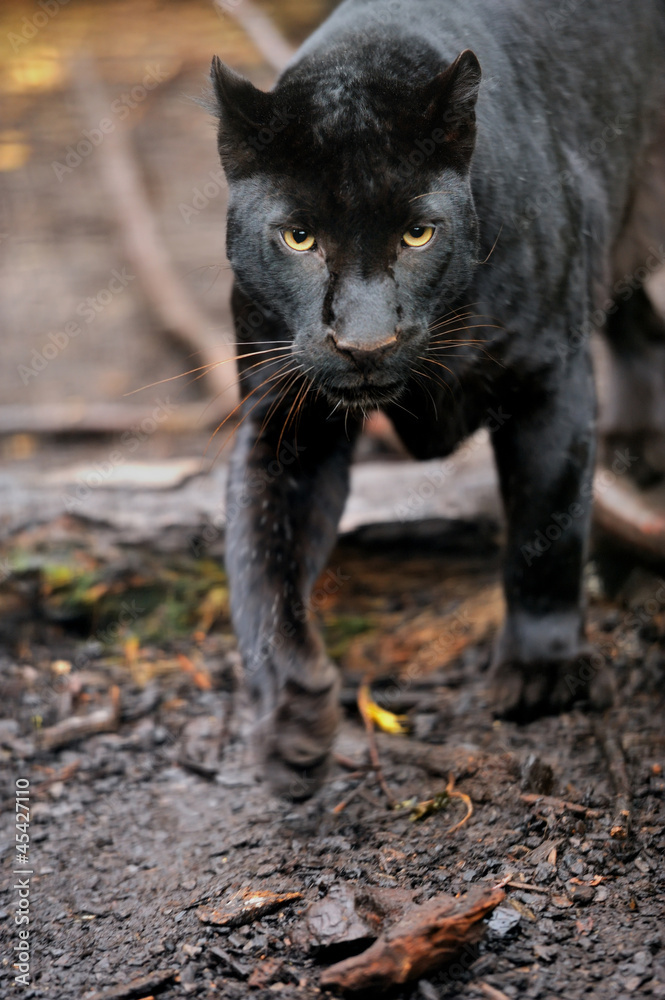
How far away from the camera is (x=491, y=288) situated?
239 cm

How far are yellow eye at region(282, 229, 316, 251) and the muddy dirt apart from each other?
1130 mm

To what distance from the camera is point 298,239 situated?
220 cm

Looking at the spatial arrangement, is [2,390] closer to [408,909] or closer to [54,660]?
[54,660]

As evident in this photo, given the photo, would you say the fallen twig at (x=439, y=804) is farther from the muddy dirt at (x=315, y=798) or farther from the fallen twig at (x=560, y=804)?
the fallen twig at (x=560, y=804)

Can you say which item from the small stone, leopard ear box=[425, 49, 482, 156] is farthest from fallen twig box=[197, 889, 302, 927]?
leopard ear box=[425, 49, 482, 156]

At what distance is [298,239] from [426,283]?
0.31m

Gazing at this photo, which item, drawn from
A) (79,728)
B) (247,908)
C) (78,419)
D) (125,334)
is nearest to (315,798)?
(247,908)

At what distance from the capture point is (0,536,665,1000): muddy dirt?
1.79 metres

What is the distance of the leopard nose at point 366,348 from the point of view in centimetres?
204

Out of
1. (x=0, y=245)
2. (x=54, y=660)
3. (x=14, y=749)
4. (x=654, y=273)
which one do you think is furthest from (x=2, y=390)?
(x=654, y=273)

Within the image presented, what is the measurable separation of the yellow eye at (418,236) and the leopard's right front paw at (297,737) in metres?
1.04

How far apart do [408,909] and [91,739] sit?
53.8 inches

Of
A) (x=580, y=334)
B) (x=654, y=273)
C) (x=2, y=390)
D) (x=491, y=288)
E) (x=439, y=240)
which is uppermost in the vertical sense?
(x=439, y=240)

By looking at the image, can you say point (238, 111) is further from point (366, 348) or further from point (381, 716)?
point (381, 716)
